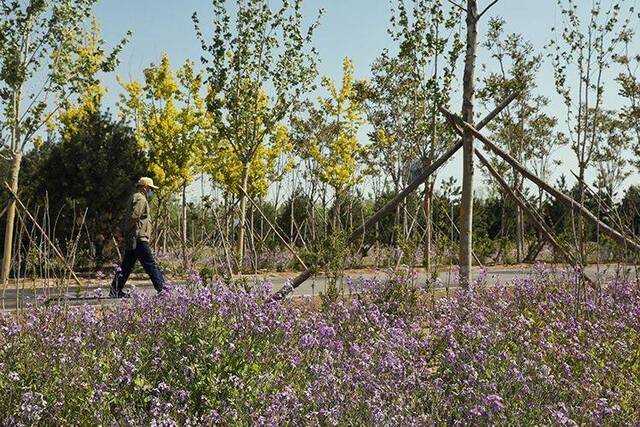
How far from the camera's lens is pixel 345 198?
24859 mm

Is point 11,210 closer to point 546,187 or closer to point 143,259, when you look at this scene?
point 143,259

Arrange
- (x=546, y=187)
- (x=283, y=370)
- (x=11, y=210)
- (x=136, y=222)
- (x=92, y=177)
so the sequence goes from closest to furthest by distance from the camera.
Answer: (x=283, y=370) < (x=546, y=187) < (x=136, y=222) < (x=11, y=210) < (x=92, y=177)

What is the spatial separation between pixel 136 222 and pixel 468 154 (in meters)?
4.84

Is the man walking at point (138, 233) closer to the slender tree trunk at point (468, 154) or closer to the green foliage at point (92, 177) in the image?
the slender tree trunk at point (468, 154)

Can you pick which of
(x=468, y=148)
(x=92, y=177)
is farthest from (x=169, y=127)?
(x=468, y=148)

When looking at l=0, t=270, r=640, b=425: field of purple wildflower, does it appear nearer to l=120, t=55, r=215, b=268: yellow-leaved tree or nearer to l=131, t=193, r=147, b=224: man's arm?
l=131, t=193, r=147, b=224: man's arm

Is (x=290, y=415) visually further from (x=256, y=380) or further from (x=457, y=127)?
(x=457, y=127)

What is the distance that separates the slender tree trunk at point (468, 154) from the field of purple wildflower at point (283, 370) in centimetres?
271

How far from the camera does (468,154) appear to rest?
28.2ft

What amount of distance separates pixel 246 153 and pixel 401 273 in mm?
9233

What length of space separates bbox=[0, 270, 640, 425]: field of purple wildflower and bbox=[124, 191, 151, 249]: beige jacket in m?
4.65

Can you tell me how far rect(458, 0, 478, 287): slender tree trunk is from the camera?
8.48 m

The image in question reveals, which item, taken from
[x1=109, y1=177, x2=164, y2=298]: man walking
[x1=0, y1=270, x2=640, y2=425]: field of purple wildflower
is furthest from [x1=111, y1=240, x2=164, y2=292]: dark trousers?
[x1=0, y1=270, x2=640, y2=425]: field of purple wildflower

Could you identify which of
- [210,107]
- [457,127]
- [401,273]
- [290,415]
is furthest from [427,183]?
[290,415]
